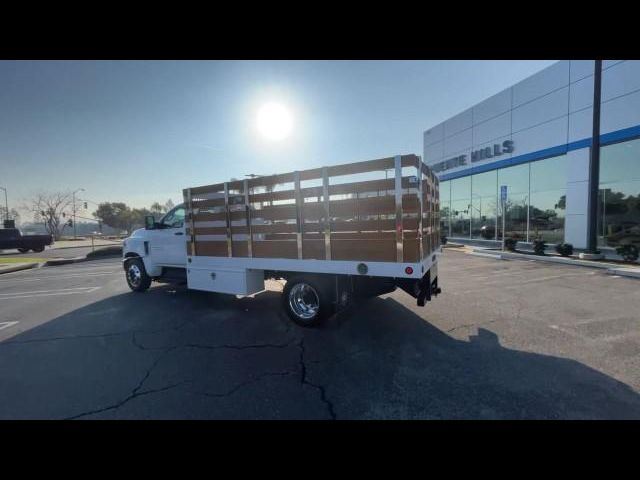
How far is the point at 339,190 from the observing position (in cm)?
421

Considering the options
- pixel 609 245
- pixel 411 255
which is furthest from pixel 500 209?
pixel 411 255

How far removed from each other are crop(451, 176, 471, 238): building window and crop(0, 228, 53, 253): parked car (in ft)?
114

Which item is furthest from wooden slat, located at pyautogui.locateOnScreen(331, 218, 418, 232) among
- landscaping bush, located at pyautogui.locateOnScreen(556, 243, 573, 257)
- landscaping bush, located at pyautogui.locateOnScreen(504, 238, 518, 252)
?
landscaping bush, located at pyautogui.locateOnScreen(504, 238, 518, 252)

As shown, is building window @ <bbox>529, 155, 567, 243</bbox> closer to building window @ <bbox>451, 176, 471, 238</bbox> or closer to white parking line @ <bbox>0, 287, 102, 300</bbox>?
building window @ <bbox>451, 176, 471, 238</bbox>

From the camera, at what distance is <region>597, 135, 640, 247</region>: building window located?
11633 mm

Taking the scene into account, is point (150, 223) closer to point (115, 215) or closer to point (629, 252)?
point (629, 252)

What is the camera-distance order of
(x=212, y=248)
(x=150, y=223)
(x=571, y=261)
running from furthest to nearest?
(x=571, y=261)
(x=150, y=223)
(x=212, y=248)

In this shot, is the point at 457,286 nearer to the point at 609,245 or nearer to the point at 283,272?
the point at 283,272

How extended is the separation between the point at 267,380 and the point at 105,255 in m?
20.6

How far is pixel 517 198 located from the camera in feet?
54.5

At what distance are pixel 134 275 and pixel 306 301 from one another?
17.7 ft

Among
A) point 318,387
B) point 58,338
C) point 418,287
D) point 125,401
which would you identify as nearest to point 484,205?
point 418,287

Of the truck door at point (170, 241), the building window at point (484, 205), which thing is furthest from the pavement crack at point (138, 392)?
the building window at point (484, 205)

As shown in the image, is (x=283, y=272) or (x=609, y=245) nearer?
(x=283, y=272)
